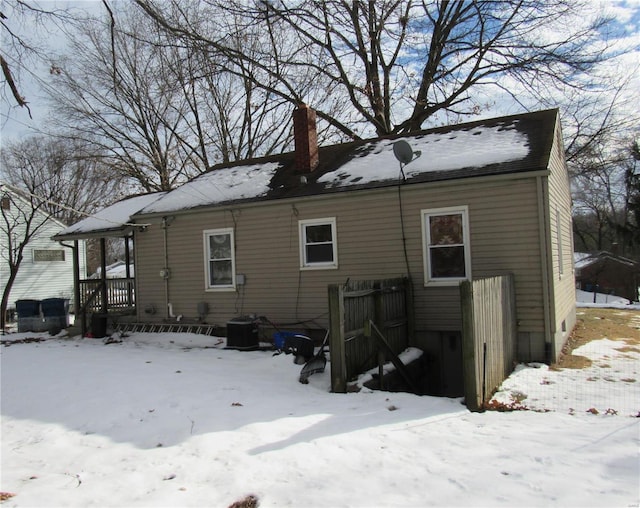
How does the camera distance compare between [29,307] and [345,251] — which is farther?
[29,307]

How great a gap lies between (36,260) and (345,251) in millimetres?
19686

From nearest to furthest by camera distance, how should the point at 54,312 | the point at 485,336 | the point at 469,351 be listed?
the point at 469,351
the point at 485,336
the point at 54,312

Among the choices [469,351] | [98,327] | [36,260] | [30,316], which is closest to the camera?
[469,351]

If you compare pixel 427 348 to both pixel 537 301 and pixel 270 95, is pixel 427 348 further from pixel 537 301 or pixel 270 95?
pixel 270 95

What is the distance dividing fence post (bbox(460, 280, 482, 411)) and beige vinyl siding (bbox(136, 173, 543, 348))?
337 cm

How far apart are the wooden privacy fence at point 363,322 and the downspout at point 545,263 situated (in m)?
2.39

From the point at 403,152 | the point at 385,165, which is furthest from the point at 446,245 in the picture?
the point at 385,165

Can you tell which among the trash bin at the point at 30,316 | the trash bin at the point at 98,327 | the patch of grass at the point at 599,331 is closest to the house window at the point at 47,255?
the trash bin at the point at 30,316

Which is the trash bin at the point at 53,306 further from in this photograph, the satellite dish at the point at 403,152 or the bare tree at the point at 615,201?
the bare tree at the point at 615,201

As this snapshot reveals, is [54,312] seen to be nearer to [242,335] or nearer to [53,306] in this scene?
[53,306]

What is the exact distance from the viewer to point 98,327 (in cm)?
1335

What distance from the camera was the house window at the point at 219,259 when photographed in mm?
11992

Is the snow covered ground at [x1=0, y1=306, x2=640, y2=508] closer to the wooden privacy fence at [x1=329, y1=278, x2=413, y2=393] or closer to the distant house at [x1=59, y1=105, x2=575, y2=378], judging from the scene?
the wooden privacy fence at [x1=329, y1=278, x2=413, y2=393]

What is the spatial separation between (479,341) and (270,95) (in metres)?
20.7
